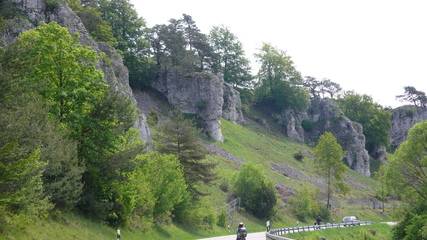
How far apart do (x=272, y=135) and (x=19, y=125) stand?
283ft

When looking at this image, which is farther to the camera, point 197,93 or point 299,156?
point 299,156

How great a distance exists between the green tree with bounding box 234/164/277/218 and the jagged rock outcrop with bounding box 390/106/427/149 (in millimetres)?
98156

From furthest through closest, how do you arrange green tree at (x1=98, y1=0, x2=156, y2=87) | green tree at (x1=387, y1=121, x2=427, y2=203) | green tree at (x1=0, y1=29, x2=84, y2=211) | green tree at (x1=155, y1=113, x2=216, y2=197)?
green tree at (x1=98, y1=0, x2=156, y2=87) → green tree at (x1=387, y1=121, x2=427, y2=203) → green tree at (x1=155, y1=113, x2=216, y2=197) → green tree at (x1=0, y1=29, x2=84, y2=211)

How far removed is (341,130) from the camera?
120 metres

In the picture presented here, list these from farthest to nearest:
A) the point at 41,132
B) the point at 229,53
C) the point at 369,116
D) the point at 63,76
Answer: the point at 369,116 → the point at 229,53 → the point at 63,76 → the point at 41,132

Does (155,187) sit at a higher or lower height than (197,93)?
lower

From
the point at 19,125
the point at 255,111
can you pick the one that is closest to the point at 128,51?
the point at 255,111

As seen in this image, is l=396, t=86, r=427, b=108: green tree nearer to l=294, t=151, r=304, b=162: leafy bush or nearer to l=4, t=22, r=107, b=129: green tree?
l=294, t=151, r=304, b=162: leafy bush

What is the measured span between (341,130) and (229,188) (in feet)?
203

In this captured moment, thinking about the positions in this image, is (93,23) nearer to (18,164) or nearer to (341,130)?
(18,164)

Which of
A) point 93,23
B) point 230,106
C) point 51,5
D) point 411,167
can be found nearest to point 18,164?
point 51,5

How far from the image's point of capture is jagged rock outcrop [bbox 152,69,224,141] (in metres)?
83.6

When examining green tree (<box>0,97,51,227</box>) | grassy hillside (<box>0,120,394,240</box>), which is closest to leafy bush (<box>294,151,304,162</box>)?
grassy hillside (<box>0,120,394,240</box>)

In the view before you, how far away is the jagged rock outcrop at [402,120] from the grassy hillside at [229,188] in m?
49.5
